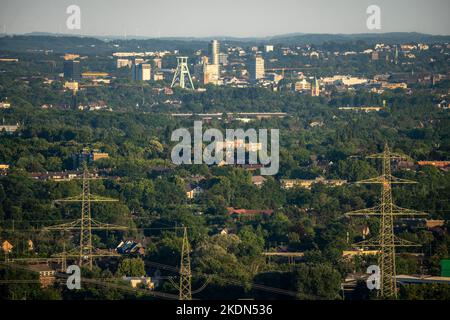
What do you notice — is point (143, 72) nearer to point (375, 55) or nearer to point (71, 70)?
point (71, 70)

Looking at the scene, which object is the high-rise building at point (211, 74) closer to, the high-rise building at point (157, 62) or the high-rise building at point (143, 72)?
the high-rise building at point (143, 72)

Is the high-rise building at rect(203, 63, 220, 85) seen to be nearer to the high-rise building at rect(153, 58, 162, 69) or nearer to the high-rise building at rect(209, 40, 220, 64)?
the high-rise building at rect(153, 58, 162, 69)

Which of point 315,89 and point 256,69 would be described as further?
point 256,69

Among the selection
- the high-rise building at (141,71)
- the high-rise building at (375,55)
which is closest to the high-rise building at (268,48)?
the high-rise building at (375,55)

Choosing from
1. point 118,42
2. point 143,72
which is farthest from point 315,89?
point 118,42

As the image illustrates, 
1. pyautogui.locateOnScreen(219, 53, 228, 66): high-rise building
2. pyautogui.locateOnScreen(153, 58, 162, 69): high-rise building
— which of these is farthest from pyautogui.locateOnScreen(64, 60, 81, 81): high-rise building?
pyautogui.locateOnScreen(219, 53, 228, 66): high-rise building
